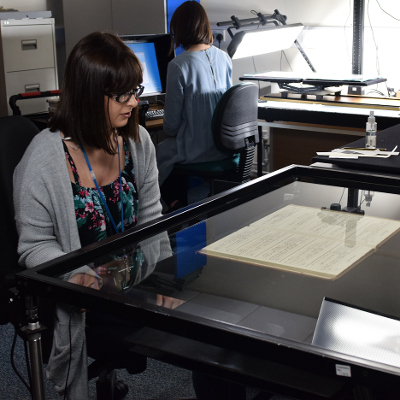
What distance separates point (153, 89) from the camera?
141 inches

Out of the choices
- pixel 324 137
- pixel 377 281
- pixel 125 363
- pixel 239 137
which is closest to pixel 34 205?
pixel 125 363

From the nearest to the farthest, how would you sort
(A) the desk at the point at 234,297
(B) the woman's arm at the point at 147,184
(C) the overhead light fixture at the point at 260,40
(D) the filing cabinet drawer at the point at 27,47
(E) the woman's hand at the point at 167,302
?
(A) the desk at the point at 234,297, (E) the woman's hand at the point at 167,302, (B) the woman's arm at the point at 147,184, (C) the overhead light fixture at the point at 260,40, (D) the filing cabinet drawer at the point at 27,47

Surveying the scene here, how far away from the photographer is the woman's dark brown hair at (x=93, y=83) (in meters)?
1.35

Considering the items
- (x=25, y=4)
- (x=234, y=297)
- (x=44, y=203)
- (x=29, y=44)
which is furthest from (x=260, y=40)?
(x=234, y=297)

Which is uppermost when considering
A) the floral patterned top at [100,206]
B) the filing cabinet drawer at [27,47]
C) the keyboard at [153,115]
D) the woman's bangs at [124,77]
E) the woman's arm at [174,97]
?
the filing cabinet drawer at [27,47]

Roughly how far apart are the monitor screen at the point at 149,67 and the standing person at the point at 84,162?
2.05 metres

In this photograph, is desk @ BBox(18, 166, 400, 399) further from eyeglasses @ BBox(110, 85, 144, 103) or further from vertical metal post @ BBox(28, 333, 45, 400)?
eyeglasses @ BBox(110, 85, 144, 103)

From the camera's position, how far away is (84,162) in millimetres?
1436

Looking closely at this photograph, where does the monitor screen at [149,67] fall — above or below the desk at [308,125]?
above

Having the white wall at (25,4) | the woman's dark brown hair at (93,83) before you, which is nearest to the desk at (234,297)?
the woman's dark brown hair at (93,83)

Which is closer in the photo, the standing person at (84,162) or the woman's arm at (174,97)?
the standing person at (84,162)

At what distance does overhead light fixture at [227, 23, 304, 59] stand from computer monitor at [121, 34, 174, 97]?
1.64 ft

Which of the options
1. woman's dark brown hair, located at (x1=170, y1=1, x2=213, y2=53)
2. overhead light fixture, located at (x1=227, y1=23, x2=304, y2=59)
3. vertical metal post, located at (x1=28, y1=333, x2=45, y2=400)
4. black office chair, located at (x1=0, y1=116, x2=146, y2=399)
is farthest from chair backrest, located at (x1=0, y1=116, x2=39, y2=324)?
overhead light fixture, located at (x1=227, y1=23, x2=304, y2=59)

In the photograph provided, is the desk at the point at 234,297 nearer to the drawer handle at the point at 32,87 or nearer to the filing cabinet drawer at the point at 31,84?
the filing cabinet drawer at the point at 31,84
